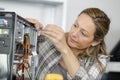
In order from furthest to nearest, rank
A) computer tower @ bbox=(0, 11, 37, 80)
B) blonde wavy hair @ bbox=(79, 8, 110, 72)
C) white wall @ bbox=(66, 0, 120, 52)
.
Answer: white wall @ bbox=(66, 0, 120, 52)
blonde wavy hair @ bbox=(79, 8, 110, 72)
computer tower @ bbox=(0, 11, 37, 80)

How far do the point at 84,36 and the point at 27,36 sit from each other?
43 cm

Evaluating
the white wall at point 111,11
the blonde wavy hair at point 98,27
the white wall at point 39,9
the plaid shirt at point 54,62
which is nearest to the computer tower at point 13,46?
the plaid shirt at point 54,62

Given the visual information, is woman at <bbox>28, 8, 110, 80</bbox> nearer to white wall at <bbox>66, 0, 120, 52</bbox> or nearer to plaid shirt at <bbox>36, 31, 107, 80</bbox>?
plaid shirt at <bbox>36, 31, 107, 80</bbox>

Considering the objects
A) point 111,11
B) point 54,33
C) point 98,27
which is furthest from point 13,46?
point 111,11

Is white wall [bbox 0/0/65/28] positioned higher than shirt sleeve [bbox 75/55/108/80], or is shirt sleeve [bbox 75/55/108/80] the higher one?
white wall [bbox 0/0/65/28]

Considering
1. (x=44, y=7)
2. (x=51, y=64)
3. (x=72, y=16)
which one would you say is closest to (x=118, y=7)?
(x=72, y=16)

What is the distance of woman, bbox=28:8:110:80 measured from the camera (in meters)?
0.99

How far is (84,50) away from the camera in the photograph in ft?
3.92

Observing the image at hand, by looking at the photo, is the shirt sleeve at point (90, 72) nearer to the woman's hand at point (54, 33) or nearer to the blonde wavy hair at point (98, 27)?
the blonde wavy hair at point (98, 27)

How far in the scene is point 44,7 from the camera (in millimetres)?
1734

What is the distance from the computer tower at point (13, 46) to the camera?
603 mm

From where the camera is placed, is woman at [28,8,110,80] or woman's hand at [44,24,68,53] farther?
woman at [28,8,110,80]

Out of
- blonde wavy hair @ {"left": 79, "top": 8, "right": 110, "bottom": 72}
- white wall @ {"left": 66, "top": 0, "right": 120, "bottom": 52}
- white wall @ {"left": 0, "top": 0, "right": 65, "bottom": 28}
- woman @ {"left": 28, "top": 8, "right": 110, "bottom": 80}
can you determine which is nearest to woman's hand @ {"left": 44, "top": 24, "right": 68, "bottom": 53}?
woman @ {"left": 28, "top": 8, "right": 110, "bottom": 80}

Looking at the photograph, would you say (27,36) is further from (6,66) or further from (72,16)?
(72,16)
